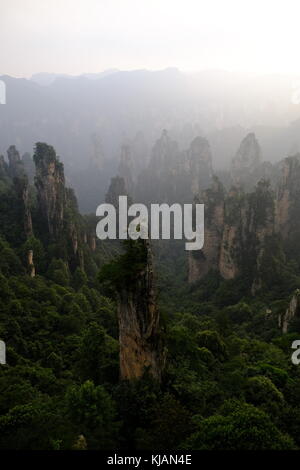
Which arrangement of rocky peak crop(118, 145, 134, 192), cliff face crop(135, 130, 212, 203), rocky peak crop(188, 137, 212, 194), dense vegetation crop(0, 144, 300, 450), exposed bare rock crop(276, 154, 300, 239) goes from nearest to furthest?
dense vegetation crop(0, 144, 300, 450) < exposed bare rock crop(276, 154, 300, 239) < rocky peak crop(188, 137, 212, 194) < cliff face crop(135, 130, 212, 203) < rocky peak crop(118, 145, 134, 192)

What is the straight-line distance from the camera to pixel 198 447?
14141 millimetres

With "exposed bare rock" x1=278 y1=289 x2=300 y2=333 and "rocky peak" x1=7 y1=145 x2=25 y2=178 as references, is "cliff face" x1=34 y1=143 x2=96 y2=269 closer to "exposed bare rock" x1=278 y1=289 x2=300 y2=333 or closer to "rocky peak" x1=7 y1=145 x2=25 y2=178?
"rocky peak" x1=7 y1=145 x2=25 y2=178

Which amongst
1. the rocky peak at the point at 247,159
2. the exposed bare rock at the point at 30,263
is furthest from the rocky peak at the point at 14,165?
the rocky peak at the point at 247,159

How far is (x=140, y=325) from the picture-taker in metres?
18.6

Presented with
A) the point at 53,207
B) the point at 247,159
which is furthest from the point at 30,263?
the point at 247,159

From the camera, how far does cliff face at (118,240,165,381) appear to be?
1834 centimetres

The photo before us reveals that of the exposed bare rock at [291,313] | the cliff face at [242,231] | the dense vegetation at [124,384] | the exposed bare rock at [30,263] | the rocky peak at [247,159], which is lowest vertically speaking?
the dense vegetation at [124,384]

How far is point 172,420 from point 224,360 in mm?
11095

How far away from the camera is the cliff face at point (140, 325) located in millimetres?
18344

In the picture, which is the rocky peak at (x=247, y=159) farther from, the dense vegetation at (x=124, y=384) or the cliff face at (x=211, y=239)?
the dense vegetation at (x=124, y=384)

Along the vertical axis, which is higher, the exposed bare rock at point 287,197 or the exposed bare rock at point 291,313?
the exposed bare rock at point 287,197

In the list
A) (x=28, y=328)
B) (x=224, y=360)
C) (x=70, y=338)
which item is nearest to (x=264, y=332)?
(x=224, y=360)

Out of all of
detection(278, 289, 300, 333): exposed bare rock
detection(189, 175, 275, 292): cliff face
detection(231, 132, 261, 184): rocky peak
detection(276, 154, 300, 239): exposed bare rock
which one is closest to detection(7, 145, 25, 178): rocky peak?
detection(189, 175, 275, 292): cliff face

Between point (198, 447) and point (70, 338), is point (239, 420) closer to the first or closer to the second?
point (198, 447)
